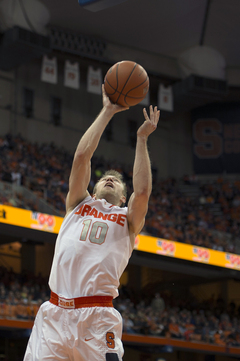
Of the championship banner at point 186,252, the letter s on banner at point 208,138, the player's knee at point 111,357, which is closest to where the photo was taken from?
the player's knee at point 111,357

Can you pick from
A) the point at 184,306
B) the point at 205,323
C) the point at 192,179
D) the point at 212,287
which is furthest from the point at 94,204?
the point at 192,179

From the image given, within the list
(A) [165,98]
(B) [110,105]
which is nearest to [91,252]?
(B) [110,105]

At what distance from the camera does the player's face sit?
3.63m

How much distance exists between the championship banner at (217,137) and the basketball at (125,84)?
23317 mm

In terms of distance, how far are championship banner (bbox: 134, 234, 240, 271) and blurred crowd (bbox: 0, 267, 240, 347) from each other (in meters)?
1.81

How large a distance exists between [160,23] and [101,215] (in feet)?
63.8

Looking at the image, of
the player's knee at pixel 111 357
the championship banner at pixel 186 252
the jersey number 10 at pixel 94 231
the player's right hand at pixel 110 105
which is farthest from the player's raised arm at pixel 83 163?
the championship banner at pixel 186 252

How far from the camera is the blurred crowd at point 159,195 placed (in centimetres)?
1541

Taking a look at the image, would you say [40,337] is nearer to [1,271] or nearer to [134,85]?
[134,85]

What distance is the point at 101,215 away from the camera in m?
3.42

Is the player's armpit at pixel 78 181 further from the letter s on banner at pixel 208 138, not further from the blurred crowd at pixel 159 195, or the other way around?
the letter s on banner at pixel 208 138

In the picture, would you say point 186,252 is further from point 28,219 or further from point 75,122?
point 75,122

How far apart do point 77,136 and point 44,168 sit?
233 inches

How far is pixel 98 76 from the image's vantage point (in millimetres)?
21875
